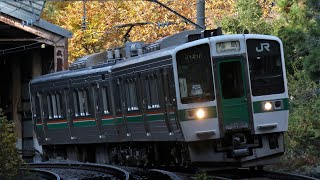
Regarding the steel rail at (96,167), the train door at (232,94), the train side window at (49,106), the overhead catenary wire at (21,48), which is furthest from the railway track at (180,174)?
the overhead catenary wire at (21,48)

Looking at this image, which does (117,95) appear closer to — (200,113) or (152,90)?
(152,90)

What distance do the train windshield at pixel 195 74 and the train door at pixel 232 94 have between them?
0.76ft

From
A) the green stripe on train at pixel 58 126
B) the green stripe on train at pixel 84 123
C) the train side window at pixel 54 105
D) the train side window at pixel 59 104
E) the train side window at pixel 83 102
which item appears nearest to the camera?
the green stripe on train at pixel 84 123

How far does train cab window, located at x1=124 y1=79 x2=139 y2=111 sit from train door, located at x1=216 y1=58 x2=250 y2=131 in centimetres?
339

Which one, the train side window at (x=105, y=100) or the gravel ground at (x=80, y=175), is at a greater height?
the train side window at (x=105, y=100)

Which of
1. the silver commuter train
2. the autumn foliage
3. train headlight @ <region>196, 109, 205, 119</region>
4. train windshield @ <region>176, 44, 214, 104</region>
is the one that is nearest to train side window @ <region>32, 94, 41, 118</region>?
the silver commuter train

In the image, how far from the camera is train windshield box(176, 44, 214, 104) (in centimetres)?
1538

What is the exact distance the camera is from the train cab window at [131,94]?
18.3 meters

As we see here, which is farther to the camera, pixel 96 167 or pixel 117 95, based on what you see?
pixel 96 167

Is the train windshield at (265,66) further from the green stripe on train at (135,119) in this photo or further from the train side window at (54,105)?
the train side window at (54,105)

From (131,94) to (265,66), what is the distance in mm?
4076

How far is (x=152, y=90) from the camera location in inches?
676

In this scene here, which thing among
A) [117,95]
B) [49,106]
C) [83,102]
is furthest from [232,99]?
[49,106]

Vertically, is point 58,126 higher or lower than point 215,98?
lower
